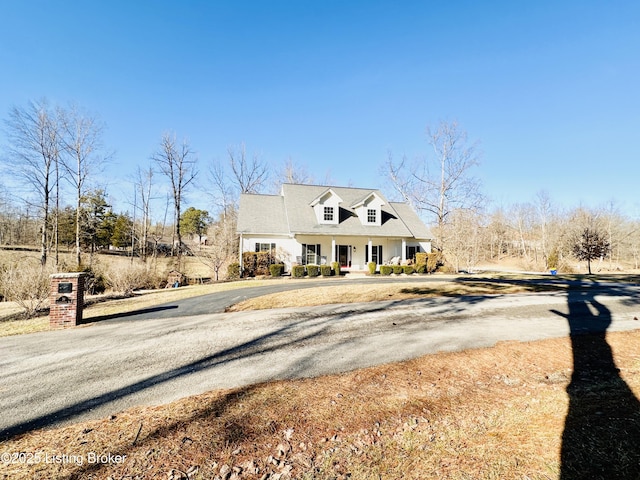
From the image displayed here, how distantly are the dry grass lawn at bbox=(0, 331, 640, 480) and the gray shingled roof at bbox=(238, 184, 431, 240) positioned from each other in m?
19.4

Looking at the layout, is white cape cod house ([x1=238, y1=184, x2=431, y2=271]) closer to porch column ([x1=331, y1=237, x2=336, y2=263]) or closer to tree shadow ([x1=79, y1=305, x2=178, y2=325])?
porch column ([x1=331, y1=237, x2=336, y2=263])

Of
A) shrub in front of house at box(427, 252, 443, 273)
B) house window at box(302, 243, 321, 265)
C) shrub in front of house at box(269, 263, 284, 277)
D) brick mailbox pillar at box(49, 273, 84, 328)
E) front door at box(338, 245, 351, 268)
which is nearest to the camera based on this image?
brick mailbox pillar at box(49, 273, 84, 328)

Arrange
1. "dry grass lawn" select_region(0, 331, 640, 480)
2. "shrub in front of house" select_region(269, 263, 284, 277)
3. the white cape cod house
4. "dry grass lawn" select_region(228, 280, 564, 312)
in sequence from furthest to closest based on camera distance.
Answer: the white cape cod house → "shrub in front of house" select_region(269, 263, 284, 277) → "dry grass lawn" select_region(228, 280, 564, 312) → "dry grass lawn" select_region(0, 331, 640, 480)

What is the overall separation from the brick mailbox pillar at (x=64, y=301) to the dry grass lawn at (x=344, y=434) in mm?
6384

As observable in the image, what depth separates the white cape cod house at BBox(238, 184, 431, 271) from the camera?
23.3 m

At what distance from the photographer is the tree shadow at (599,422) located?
2445 mm

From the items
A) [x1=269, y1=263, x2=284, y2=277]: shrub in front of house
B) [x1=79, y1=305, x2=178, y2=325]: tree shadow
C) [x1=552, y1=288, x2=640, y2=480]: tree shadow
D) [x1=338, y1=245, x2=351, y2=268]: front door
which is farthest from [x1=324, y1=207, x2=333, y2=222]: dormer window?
[x1=552, y1=288, x2=640, y2=480]: tree shadow

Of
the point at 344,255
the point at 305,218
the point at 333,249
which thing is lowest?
the point at 344,255

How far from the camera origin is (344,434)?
2.89 m

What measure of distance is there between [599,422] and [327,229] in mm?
21064

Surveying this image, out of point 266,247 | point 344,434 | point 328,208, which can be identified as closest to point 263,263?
point 266,247

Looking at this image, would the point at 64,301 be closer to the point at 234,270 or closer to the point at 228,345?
the point at 228,345

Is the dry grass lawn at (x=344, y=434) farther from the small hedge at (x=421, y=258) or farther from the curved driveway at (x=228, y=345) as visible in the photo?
the small hedge at (x=421, y=258)

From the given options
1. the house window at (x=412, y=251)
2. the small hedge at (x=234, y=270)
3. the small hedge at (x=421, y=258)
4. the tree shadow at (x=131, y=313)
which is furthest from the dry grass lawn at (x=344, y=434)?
the house window at (x=412, y=251)
